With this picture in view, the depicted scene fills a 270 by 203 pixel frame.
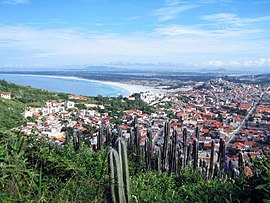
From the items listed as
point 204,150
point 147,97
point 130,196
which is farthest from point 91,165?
point 147,97

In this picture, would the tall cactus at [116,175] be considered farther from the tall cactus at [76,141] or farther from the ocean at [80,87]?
the ocean at [80,87]

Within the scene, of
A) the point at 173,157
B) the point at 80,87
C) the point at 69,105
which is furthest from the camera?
the point at 80,87

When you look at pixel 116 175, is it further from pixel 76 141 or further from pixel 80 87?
pixel 80 87

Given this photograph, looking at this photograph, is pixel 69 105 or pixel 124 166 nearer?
pixel 124 166

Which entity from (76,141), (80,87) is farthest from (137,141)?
(80,87)

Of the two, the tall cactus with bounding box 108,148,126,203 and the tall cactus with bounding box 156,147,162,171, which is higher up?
the tall cactus with bounding box 108,148,126,203

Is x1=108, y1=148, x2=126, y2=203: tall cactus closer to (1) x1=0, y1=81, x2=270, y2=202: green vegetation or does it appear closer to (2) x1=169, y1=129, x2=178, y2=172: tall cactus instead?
(1) x1=0, y1=81, x2=270, y2=202: green vegetation

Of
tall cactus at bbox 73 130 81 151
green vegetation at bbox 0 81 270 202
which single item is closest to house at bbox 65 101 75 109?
tall cactus at bbox 73 130 81 151

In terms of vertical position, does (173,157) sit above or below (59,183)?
below

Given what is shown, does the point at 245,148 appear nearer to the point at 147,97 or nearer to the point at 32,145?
the point at 32,145
